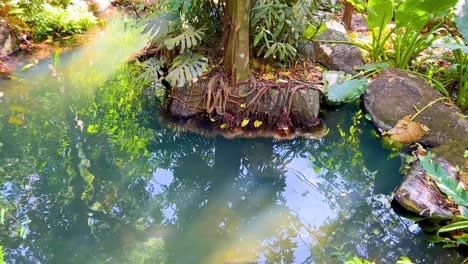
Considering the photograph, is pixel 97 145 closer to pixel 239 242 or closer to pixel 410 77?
pixel 239 242

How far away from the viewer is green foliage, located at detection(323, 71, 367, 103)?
3.42 meters

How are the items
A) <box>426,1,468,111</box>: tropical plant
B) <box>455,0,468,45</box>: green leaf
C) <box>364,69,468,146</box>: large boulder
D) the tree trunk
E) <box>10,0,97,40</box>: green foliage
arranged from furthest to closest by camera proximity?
<box>10,0,97,40</box>: green foliage, <box>426,1,468,111</box>: tropical plant, <box>364,69,468,146</box>: large boulder, the tree trunk, <box>455,0,468,45</box>: green leaf

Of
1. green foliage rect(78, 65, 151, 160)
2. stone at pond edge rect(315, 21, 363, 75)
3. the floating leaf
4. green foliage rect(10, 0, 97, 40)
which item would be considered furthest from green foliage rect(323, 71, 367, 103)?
green foliage rect(10, 0, 97, 40)

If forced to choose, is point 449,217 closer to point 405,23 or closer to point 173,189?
point 173,189

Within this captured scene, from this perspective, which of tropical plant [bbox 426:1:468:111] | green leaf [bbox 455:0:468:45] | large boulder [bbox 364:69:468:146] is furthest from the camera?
tropical plant [bbox 426:1:468:111]

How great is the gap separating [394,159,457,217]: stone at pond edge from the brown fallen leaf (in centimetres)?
58

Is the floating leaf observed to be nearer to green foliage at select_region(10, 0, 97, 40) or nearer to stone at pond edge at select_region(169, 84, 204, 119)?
stone at pond edge at select_region(169, 84, 204, 119)

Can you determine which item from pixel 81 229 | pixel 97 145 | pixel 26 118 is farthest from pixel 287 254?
pixel 26 118

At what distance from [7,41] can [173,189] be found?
2952mm

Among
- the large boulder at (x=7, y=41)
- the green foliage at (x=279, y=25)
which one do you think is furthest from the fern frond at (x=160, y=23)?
the large boulder at (x=7, y=41)

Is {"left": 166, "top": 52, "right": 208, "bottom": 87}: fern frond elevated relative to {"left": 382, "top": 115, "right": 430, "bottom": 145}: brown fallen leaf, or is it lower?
elevated

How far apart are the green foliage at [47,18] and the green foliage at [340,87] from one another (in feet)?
10.8

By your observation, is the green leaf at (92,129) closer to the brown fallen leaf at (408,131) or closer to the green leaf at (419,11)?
the brown fallen leaf at (408,131)

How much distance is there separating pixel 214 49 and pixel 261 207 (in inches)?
61.9
